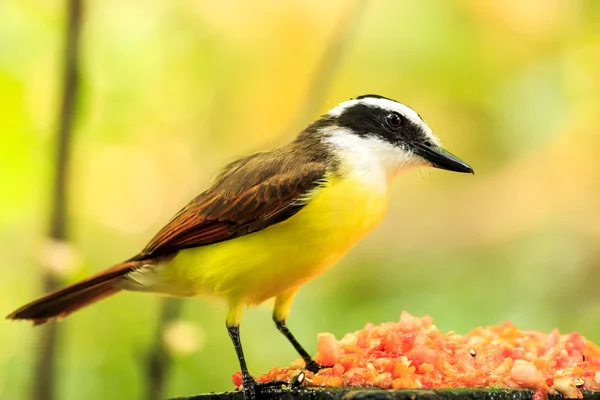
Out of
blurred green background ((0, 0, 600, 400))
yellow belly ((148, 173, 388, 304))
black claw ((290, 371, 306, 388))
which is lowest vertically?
black claw ((290, 371, 306, 388))

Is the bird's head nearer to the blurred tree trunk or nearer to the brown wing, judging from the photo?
the brown wing

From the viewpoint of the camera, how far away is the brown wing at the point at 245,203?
8.17 feet

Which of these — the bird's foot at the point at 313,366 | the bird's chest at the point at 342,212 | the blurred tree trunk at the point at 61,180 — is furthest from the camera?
the blurred tree trunk at the point at 61,180

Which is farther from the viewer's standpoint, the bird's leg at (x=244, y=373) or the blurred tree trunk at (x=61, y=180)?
the blurred tree trunk at (x=61, y=180)

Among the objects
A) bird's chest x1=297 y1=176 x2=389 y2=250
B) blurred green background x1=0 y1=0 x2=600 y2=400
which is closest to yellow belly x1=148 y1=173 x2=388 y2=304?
bird's chest x1=297 y1=176 x2=389 y2=250

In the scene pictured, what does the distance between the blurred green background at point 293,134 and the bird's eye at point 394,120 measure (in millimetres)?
2234

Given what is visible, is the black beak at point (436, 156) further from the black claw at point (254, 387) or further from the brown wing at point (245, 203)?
the black claw at point (254, 387)

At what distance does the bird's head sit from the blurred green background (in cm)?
219

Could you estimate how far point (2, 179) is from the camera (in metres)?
5.05

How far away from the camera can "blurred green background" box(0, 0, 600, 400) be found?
16.8 feet

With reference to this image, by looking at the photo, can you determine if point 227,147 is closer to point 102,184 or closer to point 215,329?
point 102,184

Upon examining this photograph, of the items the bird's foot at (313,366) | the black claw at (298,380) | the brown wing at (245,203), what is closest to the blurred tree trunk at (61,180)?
the brown wing at (245,203)

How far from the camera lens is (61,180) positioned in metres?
3.73

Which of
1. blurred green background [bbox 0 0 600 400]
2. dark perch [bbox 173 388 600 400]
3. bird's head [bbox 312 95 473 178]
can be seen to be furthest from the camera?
blurred green background [bbox 0 0 600 400]
